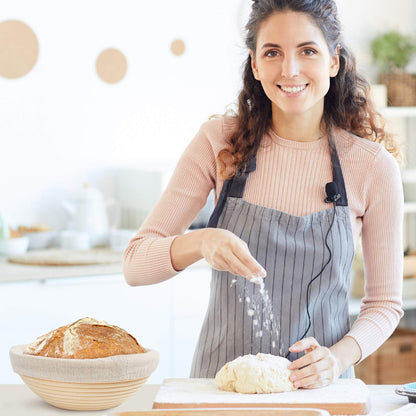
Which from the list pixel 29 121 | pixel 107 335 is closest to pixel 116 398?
pixel 107 335

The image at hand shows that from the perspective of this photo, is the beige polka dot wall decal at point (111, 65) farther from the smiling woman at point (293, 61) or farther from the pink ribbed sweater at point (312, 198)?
the smiling woman at point (293, 61)

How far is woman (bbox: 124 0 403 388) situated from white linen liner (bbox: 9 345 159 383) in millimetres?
270

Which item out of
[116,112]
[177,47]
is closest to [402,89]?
[177,47]

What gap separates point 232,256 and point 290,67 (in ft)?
1.46

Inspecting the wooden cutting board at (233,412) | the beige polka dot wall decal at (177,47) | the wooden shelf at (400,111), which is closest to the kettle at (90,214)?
the beige polka dot wall decal at (177,47)

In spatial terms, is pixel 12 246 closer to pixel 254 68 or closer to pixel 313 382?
pixel 254 68

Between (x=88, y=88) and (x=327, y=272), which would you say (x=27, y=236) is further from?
(x=327, y=272)

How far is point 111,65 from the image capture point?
349 centimetres

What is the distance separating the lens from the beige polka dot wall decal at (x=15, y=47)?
3.29 m

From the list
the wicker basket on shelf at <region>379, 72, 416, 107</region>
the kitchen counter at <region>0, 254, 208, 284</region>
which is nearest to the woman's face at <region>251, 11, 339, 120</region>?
the kitchen counter at <region>0, 254, 208, 284</region>

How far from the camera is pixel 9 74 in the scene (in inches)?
130

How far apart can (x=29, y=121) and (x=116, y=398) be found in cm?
215

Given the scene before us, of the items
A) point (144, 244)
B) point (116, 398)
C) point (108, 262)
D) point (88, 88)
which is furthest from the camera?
point (88, 88)

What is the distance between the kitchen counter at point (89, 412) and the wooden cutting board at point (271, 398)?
42 mm
